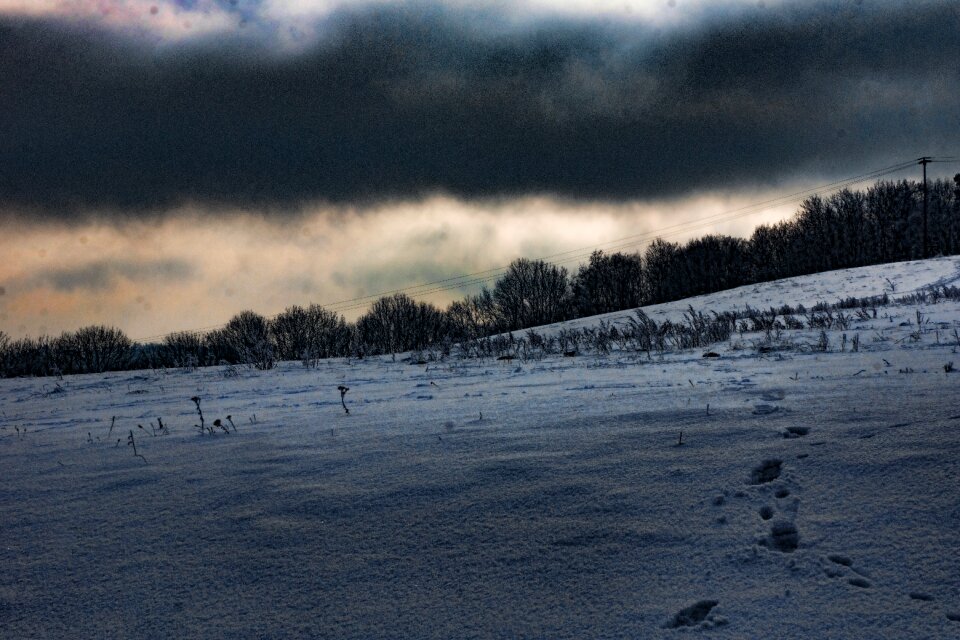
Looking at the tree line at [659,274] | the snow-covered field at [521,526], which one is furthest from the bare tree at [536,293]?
the snow-covered field at [521,526]

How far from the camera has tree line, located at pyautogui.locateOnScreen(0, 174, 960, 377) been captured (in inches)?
1919

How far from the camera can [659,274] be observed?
64500 mm

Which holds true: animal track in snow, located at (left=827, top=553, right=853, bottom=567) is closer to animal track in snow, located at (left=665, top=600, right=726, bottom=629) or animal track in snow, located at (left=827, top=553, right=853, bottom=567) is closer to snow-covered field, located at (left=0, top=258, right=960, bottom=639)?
snow-covered field, located at (left=0, top=258, right=960, bottom=639)

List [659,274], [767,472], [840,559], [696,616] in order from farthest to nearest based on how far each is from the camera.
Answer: [659,274] → [767,472] → [840,559] → [696,616]

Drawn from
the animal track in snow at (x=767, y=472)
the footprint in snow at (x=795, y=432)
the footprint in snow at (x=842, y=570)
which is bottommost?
the footprint in snow at (x=842, y=570)

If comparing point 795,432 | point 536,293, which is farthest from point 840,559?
point 536,293

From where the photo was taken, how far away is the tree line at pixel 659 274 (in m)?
48.8

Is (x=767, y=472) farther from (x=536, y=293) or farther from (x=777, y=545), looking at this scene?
(x=536, y=293)

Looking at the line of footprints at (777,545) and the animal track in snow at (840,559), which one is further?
the animal track in snow at (840,559)

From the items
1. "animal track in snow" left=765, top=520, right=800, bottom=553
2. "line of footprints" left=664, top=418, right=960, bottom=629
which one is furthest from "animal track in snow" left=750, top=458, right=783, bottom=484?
"animal track in snow" left=765, top=520, right=800, bottom=553

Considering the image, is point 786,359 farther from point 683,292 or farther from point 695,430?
point 683,292

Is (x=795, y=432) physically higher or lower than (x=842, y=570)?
higher

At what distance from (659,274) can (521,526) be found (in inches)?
2626

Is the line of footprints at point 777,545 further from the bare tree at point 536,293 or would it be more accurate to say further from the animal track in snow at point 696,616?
the bare tree at point 536,293
